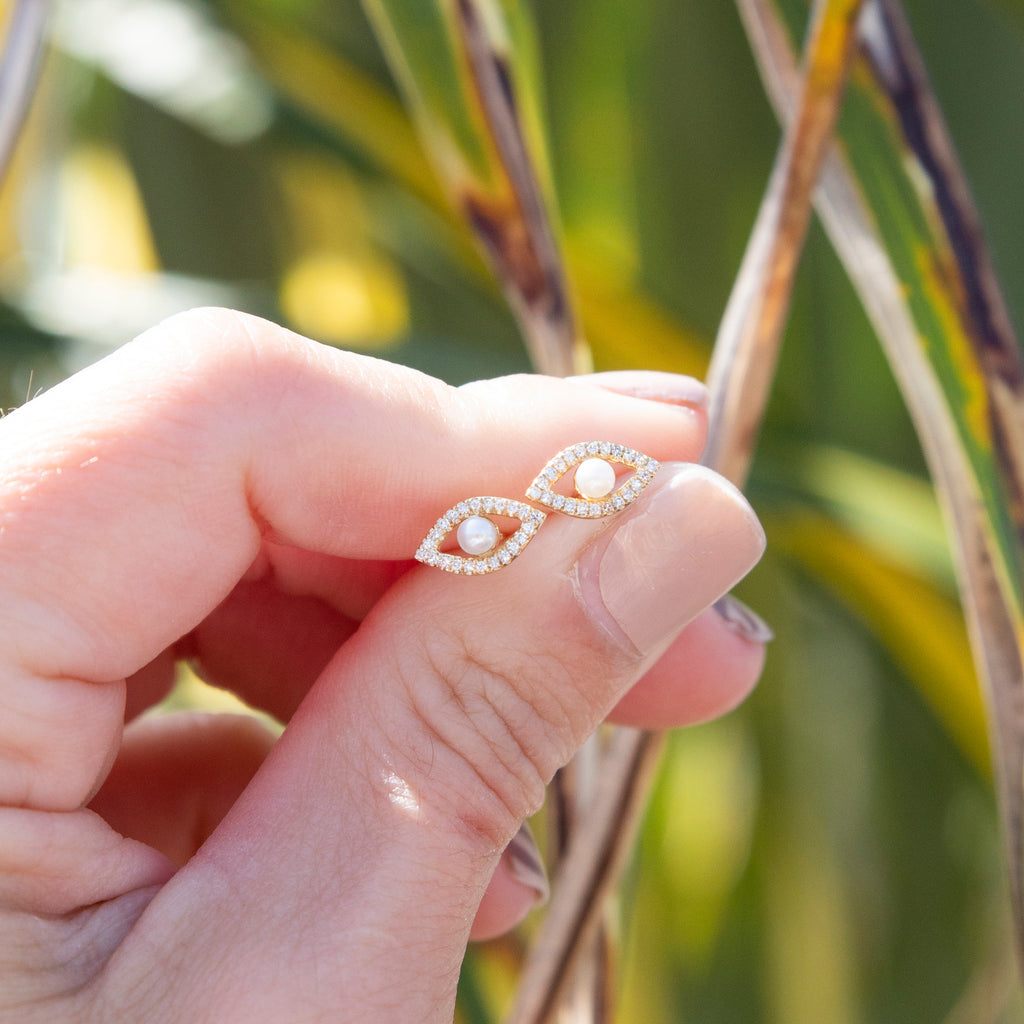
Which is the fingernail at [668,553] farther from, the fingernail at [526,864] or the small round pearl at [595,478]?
the fingernail at [526,864]

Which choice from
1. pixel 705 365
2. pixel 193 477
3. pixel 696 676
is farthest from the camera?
pixel 705 365

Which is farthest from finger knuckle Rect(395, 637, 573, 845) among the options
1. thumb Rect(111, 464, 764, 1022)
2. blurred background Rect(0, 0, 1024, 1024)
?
blurred background Rect(0, 0, 1024, 1024)

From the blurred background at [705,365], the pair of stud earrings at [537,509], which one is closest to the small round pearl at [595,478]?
the pair of stud earrings at [537,509]

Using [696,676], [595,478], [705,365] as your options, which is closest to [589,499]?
A: [595,478]

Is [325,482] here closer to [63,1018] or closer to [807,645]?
[63,1018]

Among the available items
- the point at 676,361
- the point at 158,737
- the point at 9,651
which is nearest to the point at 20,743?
the point at 9,651

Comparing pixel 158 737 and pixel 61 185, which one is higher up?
pixel 61 185

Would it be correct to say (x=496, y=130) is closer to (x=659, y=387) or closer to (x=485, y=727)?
(x=659, y=387)
